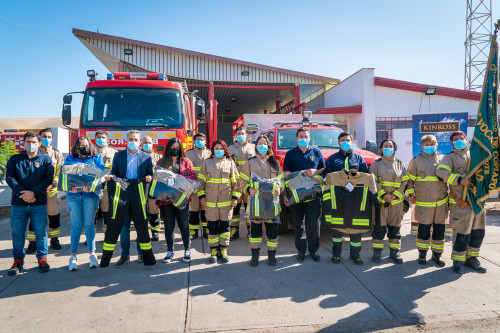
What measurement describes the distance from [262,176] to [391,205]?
1.94m

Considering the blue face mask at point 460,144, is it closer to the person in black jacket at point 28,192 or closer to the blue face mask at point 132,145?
the blue face mask at point 132,145

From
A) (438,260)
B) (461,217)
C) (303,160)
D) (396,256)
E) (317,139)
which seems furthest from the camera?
(317,139)

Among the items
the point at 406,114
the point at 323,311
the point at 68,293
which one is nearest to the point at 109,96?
the point at 68,293

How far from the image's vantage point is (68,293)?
364 cm

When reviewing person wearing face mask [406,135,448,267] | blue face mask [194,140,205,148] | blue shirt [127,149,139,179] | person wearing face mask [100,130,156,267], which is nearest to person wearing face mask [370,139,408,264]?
person wearing face mask [406,135,448,267]

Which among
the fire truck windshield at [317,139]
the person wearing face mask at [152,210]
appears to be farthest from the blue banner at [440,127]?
the person wearing face mask at [152,210]

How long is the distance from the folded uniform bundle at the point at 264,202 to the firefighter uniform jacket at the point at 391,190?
1.47m

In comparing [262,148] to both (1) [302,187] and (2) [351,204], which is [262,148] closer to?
(1) [302,187]

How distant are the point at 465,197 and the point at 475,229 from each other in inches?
19.1

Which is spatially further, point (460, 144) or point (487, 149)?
point (460, 144)

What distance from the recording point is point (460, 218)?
4.25m

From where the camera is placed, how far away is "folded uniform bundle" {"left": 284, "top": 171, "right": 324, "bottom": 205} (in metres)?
4.43

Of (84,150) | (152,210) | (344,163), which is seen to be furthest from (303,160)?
(84,150)

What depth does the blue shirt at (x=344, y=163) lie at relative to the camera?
4559mm
